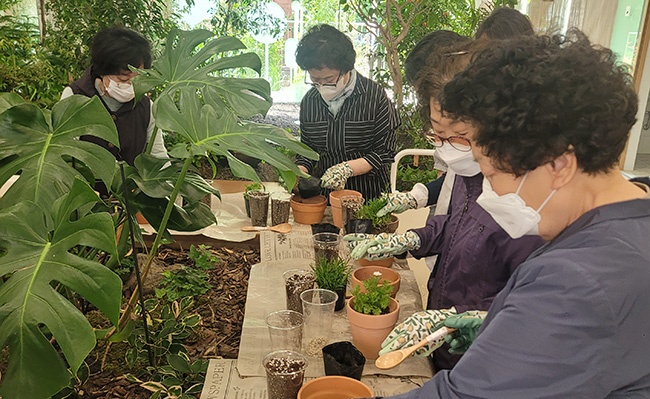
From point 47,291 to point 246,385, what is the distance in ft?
1.50

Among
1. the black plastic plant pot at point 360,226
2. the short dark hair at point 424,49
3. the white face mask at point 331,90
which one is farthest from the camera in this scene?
the white face mask at point 331,90

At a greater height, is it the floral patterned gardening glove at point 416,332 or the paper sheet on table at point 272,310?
the floral patterned gardening glove at point 416,332

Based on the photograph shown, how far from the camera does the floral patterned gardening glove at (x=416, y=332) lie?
114cm

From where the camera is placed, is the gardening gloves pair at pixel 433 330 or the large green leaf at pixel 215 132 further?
the large green leaf at pixel 215 132

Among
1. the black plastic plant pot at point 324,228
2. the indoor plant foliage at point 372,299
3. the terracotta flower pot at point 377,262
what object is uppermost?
the indoor plant foliage at point 372,299

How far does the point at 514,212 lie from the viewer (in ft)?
2.83

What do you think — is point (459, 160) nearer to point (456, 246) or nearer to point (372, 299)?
point (456, 246)

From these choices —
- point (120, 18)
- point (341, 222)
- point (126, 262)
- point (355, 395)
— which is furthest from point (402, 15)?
point (355, 395)

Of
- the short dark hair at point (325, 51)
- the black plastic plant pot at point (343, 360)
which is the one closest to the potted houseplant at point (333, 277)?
the black plastic plant pot at point (343, 360)

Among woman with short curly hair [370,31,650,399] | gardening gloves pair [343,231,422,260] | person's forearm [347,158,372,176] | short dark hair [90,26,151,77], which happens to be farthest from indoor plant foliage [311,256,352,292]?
short dark hair [90,26,151,77]

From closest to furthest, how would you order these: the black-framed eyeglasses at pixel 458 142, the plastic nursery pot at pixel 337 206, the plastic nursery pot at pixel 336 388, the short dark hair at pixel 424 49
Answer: the plastic nursery pot at pixel 336 388 < the black-framed eyeglasses at pixel 458 142 < the short dark hair at pixel 424 49 < the plastic nursery pot at pixel 337 206

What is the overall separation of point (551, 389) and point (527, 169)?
31cm

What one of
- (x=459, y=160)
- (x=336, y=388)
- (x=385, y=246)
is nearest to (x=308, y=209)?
(x=385, y=246)

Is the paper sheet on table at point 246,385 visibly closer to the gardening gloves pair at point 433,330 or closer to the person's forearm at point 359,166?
the gardening gloves pair at point 433,330
